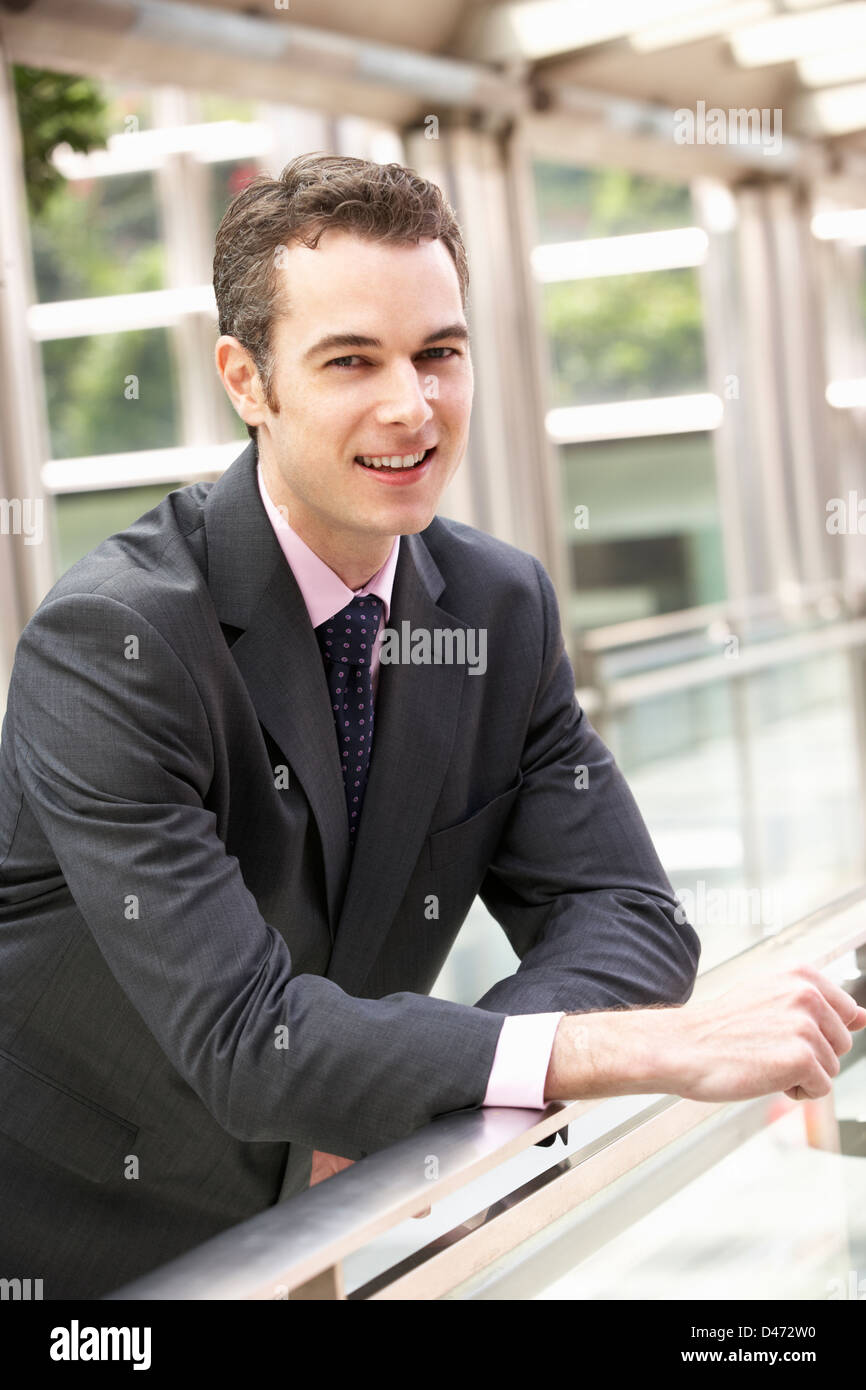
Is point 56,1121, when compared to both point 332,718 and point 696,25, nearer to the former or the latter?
point 332,718

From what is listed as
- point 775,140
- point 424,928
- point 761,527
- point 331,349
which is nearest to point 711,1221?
point 424,928

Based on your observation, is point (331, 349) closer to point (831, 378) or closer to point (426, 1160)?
point (426, 1160)

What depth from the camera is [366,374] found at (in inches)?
61.6

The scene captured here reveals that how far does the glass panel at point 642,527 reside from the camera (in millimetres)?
8625

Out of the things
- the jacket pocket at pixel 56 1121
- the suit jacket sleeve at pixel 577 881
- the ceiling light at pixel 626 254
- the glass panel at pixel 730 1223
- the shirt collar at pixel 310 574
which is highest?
the ceiling light at pixel 626 254

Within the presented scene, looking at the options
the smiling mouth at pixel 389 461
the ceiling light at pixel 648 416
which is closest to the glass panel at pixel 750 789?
the ceiling light at pixel 648 416

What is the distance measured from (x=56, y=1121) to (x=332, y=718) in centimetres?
51

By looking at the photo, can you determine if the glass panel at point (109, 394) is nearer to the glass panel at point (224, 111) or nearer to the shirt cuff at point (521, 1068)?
the glass panel at point (224, 111)

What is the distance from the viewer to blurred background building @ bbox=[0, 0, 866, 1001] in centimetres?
376

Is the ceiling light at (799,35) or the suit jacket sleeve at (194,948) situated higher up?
the ceiling light at (799,35)

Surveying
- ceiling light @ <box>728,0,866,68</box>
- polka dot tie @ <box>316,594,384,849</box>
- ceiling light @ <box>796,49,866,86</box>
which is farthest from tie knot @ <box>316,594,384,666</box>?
ceiling light @ <box>796,49,866,86</box>

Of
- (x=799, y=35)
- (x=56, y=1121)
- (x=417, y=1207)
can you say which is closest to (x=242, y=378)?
(x=56, y=1121)

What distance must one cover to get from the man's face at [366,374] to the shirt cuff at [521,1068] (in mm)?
554

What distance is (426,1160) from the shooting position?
1143 mm
